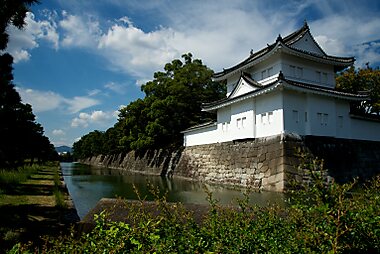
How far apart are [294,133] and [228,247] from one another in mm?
13837

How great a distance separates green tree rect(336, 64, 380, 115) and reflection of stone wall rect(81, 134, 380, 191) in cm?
624

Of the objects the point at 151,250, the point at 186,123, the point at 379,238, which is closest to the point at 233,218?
the point at 151,250

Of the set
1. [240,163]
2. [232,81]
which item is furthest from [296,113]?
[232,81]

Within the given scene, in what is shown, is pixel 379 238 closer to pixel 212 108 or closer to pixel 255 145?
pixel 255 145

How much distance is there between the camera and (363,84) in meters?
23.9

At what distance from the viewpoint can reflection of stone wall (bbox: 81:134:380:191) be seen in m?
14.7

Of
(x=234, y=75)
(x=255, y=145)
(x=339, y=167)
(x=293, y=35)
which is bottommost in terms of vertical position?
(x=339, y=167)

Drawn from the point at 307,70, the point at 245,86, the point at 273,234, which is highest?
the point at 307,70

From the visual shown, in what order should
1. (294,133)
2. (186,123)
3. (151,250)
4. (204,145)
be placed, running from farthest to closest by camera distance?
1. (186,123)
2. (204,145)
3. (294,133)
4. (151,250)

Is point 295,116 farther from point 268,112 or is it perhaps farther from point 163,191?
point 163,191

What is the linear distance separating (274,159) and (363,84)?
1417cm

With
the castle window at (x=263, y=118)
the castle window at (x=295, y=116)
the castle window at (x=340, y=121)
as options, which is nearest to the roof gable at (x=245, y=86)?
the castle window at (x=263, y=118)

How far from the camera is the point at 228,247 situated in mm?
2432

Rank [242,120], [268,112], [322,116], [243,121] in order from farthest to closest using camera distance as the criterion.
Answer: [242,120], [243,121], [322,116], [268,112]
